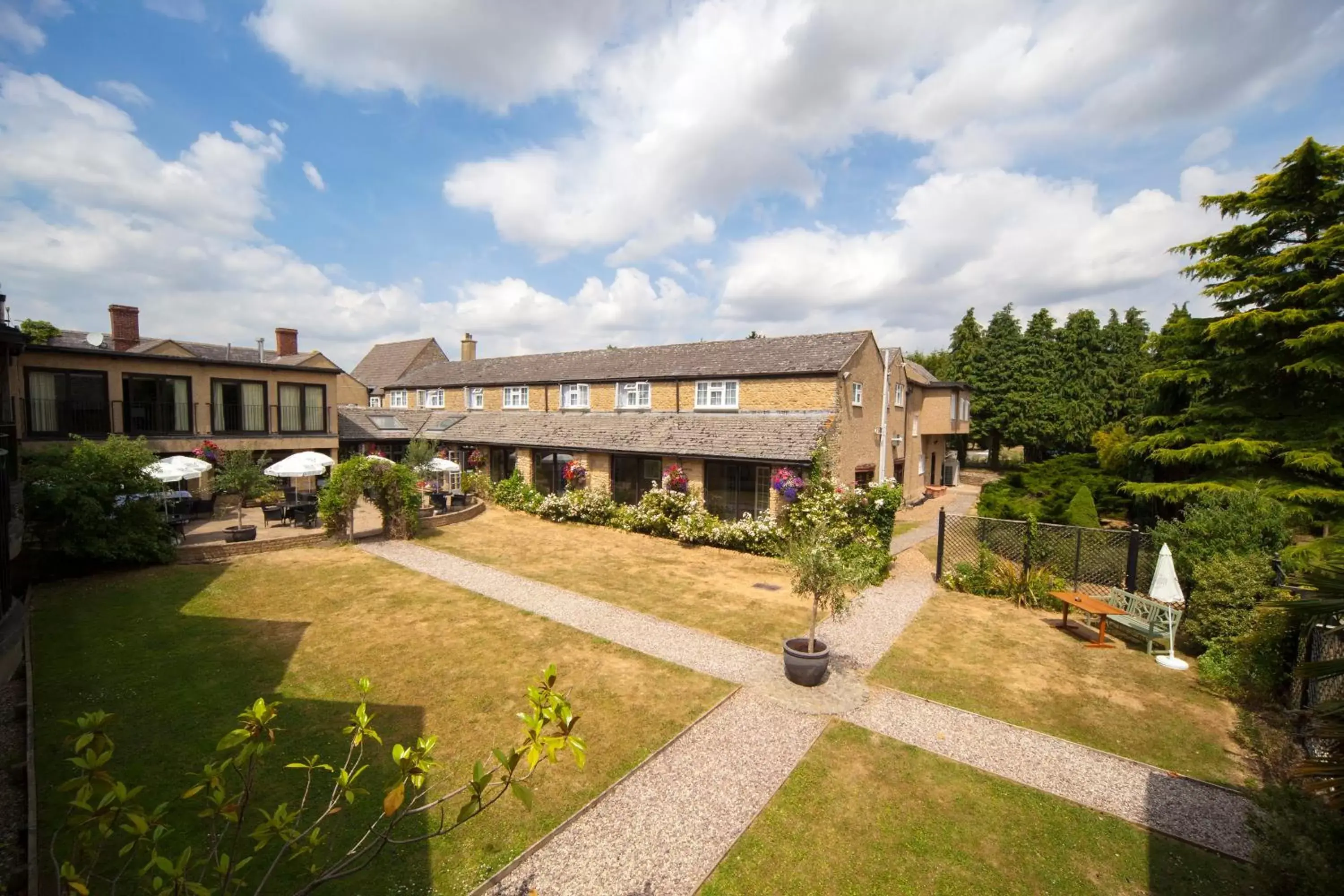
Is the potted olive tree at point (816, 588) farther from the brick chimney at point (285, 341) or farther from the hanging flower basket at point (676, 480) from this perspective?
the brick chimney at point (285, 341)

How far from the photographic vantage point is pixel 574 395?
29.0 meters

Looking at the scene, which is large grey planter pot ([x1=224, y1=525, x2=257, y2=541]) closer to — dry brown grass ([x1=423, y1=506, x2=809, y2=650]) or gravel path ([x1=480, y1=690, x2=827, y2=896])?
dry brown grass ([x1=423, y1=506, x2=809, y2=650])

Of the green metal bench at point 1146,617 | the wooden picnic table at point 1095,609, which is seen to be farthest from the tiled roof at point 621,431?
the green metal bench at point 1146,617

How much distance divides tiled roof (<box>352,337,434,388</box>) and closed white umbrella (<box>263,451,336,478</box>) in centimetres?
2252

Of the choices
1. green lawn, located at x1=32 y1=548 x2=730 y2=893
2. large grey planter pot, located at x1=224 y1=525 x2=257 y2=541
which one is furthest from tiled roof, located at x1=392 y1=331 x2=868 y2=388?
large grey planter pot, located at x1=224 y1=525 x2=257 y2=541

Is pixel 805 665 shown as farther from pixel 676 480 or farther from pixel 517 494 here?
pixel 517 494

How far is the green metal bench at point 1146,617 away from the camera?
11.3 metres

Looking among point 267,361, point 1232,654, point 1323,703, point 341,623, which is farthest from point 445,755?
point 267,361

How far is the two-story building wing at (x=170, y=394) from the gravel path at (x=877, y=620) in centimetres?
2472

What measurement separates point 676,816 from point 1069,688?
25.8 ft

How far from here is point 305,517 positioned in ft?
67.1

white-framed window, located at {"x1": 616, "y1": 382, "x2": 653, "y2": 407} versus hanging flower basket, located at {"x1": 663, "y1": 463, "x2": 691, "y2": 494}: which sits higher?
white-framed window, located at {"x1": 616, "y1": 382, "x2": 653, "y2": 407}

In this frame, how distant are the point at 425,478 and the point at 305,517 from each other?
6302 mm

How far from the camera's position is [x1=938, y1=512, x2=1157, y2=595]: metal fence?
45.2 feet
